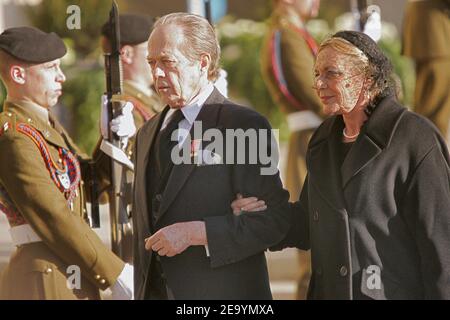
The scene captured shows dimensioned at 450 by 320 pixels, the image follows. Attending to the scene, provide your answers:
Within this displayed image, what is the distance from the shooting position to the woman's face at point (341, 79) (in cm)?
350

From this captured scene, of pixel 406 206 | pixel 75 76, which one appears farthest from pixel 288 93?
pixel 406 206

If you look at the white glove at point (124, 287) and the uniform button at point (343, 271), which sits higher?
the uniform button at point (343, 271)

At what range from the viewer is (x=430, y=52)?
506 centimetres

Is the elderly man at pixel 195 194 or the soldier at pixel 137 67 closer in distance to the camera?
the elderly man at pixel 195 194

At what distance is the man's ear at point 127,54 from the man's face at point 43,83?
520 millimetres

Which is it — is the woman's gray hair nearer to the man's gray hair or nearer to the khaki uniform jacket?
the man's gray hair

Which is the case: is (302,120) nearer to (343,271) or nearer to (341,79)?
(341,79)

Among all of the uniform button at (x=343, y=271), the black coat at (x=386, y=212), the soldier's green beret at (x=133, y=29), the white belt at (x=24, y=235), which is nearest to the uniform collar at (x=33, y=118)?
the white belt at (x=24, y=235)

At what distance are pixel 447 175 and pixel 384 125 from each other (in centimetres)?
26

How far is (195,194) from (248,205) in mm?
191

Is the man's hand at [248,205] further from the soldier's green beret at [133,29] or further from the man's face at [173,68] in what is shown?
the soldier's green beret at [133,29]

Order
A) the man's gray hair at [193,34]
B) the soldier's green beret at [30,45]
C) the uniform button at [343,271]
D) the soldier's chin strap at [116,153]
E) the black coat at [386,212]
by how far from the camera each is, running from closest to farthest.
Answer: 1. the black coat at [386,212]
2. the uniform button at [343,271]
3. the man's gray hair at [193,34]
4. the soldier's green beret at [30,45]
5. the soldier's chin strap at [116,153]
